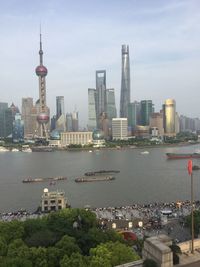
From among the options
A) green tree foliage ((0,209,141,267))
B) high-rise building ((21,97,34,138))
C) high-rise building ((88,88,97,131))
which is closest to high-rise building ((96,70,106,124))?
high-rise building ((88,88,97,131))

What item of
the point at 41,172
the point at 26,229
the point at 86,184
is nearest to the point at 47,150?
the point at 41,172

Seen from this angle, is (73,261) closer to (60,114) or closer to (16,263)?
(16,263)

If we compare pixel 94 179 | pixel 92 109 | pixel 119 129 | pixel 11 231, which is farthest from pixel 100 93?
pixel 11 231

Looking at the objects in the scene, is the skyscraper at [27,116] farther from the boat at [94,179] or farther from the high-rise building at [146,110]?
the boat at [94,179]

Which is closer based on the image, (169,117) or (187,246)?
(187,246)

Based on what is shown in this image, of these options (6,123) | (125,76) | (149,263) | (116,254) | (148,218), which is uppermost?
(125,76)

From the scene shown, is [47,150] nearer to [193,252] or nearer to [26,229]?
[26,229]

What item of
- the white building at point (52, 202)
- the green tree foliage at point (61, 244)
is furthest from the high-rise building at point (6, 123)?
the green tree foliage at point (61, 244)
